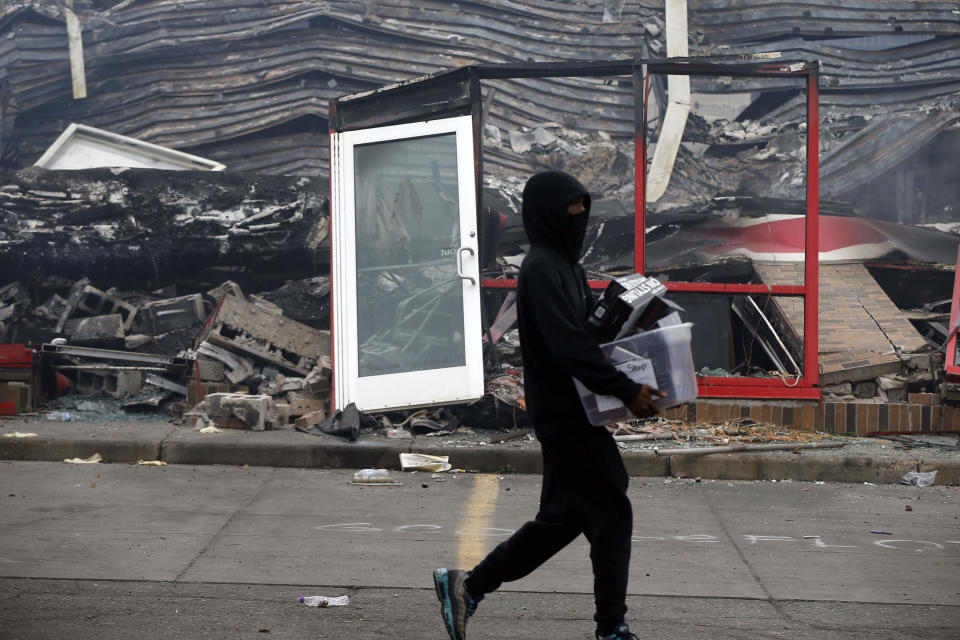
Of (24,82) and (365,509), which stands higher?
(24,82)

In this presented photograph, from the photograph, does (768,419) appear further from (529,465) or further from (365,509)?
(365,509)

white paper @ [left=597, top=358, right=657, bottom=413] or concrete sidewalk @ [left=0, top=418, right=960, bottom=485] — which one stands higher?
white paper @ [left=597, top=358, right=657, bottom=413]

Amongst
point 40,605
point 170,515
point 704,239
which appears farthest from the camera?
point 704,239

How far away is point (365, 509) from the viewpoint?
19.1 ft

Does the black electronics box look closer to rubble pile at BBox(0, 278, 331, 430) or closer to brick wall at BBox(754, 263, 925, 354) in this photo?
rubble pile at BBox(0, 278, 331, 430)

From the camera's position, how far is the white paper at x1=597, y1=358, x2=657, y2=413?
3.19m

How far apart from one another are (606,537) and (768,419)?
16.5 feet

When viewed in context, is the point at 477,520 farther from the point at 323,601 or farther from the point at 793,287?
the point at 793,287

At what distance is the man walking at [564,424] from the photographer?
10.3ft

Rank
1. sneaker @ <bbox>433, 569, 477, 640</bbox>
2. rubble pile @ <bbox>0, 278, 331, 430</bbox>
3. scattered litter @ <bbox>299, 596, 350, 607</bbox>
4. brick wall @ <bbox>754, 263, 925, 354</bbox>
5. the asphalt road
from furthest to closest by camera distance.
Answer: brick wall @ <bbox>754, 263, 925, 354</bbox>
rubble pile @ <bbox>0, 278, 331, 430</bbox>
scattered litter @ <bbox>299, 596, 350, 607</bbox>
the asphalt road
sneaker @ <bbox>433, 569, 477, 640</bbox>

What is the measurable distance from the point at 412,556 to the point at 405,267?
3.78 meters

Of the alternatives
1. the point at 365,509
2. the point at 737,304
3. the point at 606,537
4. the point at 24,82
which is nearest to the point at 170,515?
the point at 365,509

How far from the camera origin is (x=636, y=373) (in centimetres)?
320

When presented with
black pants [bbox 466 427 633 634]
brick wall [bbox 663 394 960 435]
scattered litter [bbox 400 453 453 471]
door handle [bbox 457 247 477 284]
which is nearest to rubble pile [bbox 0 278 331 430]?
scattered litter [bbox 400 453 453 471]
